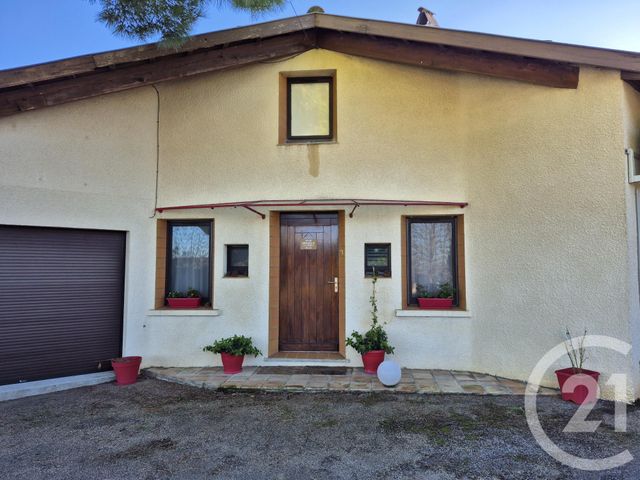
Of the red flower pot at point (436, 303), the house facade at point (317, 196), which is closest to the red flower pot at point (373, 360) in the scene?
the house facade at point (317, 196)

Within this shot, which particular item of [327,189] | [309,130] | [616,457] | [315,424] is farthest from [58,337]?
[616,457]

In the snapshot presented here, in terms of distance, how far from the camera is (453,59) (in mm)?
6062

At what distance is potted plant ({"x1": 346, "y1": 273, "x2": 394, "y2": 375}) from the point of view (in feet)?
20.2

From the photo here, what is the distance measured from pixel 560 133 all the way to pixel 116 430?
671cm

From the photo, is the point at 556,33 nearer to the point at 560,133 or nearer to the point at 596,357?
the point at 560,133

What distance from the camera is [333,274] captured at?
22.6 feet

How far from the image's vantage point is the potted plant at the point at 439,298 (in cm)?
641

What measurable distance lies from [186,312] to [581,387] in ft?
19.1

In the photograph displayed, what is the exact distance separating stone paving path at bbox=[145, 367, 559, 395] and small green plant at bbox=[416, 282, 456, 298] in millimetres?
1188

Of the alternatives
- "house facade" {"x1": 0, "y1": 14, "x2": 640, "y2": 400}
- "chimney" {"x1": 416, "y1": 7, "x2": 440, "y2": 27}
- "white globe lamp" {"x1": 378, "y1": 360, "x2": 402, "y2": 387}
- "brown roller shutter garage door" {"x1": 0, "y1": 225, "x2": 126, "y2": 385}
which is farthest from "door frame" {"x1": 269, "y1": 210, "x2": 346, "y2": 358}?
"chimney" {"x1": 416, "y1": 7, "x2": 440, "y2": 27}

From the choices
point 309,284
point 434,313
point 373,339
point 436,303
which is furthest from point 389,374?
point 309,284

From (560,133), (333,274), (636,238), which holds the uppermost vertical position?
(560,133)

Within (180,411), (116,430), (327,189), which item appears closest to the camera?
(116,430)

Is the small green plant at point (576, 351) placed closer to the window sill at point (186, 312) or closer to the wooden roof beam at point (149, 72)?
the window sill at point (186, 312)
